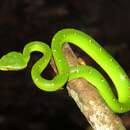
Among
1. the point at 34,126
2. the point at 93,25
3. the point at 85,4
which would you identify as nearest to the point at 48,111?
the point at 34,126

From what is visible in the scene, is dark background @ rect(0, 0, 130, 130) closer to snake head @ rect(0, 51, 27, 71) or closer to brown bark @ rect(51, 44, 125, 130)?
snake head @ rect(0, 51, 27, 71)

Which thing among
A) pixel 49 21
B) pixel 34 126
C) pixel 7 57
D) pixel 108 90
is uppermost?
pixel 7 57

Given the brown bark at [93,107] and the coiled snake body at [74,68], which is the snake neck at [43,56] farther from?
the brown bark at [93,107]

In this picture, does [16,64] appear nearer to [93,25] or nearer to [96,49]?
[96,49]

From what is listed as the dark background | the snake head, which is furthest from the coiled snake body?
the dark background

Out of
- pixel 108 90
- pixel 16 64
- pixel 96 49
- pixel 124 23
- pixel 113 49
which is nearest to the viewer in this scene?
pixel 108 90

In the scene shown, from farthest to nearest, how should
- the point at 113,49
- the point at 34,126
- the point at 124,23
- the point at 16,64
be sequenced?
the point at 124,23, the point at 113,49, the point at 34,126, the point at 16,64
